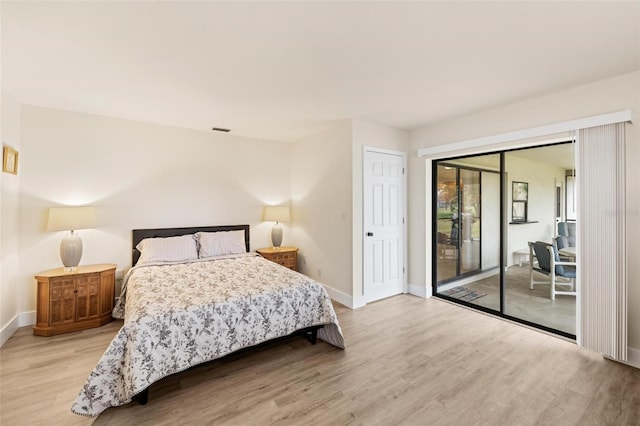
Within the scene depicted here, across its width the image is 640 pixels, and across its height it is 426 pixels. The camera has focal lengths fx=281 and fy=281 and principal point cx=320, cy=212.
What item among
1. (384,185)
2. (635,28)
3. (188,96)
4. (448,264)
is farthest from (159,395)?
(635,28)

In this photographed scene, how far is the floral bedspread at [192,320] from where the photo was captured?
1.90 meters

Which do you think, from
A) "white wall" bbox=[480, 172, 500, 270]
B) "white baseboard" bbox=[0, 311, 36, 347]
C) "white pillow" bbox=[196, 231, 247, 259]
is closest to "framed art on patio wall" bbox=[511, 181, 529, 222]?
"white wall" bbox=[480, 172, 500, 270]

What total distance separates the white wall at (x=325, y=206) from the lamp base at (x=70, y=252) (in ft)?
9.70

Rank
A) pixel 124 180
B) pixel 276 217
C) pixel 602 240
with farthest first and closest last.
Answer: pixel 276 217
pixel 124 180
pixel 602 240

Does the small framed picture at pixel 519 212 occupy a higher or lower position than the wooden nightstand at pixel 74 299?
higher

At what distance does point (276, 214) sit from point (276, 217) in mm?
52

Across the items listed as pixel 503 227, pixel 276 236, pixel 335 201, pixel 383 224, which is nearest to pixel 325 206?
pixel 335 201

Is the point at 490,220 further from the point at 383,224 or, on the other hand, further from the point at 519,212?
the point at 383,224

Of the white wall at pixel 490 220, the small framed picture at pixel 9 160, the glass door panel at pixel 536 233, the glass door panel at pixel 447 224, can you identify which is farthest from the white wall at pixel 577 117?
the small framed picture at pixel 9 160

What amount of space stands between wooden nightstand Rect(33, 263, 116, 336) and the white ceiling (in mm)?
1932

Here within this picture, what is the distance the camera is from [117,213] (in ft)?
12.3

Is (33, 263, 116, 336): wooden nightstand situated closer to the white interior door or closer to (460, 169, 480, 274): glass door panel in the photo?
the white interior door

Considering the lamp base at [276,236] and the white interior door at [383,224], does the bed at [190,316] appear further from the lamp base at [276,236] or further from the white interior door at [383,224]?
the white interior door at [383,224]

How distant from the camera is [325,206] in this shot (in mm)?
4301
